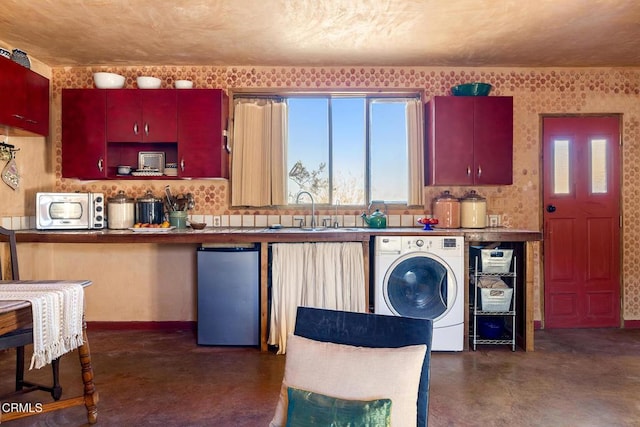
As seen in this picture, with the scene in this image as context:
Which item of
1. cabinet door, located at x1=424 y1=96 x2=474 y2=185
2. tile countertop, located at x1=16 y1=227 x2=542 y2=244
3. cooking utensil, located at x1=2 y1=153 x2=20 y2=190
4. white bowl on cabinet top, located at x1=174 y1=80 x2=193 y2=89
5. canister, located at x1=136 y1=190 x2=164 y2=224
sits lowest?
tile countertop, located at x1=16 y1=227 x2=542 y2=244

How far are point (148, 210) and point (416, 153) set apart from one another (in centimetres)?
270

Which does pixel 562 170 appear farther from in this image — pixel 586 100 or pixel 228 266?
pixel 228 266

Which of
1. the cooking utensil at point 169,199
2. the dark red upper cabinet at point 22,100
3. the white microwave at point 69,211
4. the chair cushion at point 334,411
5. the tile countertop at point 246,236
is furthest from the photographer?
the cooking utensil at point 169,199

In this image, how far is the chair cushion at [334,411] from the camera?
136cm

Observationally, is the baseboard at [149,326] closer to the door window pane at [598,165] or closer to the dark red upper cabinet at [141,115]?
the dark red upper cabinet at [141,115]

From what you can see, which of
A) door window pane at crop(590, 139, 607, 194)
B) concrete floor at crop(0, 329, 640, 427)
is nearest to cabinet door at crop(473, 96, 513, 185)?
door window pane at crop(590, 139, 607, 194)

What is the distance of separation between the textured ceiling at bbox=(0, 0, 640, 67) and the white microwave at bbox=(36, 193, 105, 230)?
1.32 m

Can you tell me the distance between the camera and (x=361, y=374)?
1.42m

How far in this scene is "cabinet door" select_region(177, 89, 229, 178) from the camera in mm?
3938

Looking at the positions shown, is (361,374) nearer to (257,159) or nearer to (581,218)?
(257,159)

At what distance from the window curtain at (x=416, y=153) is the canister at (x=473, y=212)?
0.46m

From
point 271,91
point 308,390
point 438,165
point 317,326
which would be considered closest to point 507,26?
point 438,165

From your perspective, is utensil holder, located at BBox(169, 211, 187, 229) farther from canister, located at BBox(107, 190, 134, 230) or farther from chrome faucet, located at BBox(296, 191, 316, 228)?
chrome faucet, located at BBox(296, 191, 316, 228)

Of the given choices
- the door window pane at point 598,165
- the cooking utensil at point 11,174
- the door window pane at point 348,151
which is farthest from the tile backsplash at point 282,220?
the door window pane at point 598,165
